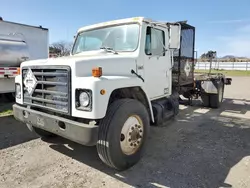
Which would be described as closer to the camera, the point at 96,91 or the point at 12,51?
the point at 96,91

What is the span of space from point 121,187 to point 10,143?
2753mm

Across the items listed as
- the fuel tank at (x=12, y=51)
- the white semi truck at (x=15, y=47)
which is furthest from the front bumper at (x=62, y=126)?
the fuel tank at (x=12, y=51)

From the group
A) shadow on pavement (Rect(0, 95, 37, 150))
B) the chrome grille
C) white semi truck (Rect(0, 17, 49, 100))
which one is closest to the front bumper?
the chrome grille

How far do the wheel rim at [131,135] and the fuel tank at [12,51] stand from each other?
17.2 ft

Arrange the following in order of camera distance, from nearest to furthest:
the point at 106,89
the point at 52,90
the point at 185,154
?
the point at 106,89, the point at 52,90, the point at 185,154

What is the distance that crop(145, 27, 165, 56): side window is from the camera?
13.6ft

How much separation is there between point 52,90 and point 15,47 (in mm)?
4824

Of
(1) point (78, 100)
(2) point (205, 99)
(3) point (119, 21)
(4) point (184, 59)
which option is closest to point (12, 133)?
(1) point (78, 100)

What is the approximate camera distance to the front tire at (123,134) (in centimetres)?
302

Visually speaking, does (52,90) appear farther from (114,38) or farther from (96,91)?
(114,38)

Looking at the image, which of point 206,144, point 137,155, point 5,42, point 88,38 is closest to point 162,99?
point 206,144

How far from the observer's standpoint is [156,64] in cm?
445

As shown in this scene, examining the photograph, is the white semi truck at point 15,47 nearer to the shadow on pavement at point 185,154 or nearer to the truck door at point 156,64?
the shadow on pavement at point 185,154

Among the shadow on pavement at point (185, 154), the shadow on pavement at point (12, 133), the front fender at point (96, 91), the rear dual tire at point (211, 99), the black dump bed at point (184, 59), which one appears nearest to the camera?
the front fender at point (96, 91)
